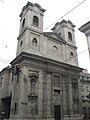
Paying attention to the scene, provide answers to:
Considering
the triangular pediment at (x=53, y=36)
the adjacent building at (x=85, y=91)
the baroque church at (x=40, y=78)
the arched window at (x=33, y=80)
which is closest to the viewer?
the baroque church at (x=40, y=78)

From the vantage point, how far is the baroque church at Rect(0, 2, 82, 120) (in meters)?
19.5

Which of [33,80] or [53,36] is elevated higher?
[53,36]

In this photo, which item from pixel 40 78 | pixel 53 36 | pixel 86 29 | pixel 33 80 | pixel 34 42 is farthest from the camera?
pixel 53 36

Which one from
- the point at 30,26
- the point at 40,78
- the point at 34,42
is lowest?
the point at 40,78

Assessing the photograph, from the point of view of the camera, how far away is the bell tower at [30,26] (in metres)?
22.7

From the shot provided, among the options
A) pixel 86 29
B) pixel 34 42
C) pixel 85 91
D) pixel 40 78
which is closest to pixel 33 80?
pixel 40 78

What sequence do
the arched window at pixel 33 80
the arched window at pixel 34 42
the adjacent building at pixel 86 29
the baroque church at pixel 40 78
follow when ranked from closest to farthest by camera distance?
the adjacent building at pixel 86 29
the baroque church at pixel 40 78
the arched window at pixel 33 80
the arched window at pixel 34 42

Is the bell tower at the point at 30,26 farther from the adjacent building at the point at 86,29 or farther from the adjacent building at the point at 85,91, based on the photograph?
the adjacent building at the point at 85,91

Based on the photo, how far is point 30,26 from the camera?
23.9m

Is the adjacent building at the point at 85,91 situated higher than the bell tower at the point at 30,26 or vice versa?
the bell tower at the point at 30,26

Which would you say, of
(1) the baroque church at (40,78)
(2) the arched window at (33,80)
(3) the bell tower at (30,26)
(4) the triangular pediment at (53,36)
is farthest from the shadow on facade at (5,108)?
(4) the triangular pediment at (53,36)

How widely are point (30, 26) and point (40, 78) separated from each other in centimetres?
915

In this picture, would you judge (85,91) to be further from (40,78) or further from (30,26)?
(30,26)

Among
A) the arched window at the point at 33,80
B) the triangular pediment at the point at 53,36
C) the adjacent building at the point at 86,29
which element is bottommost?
the arched window at the point at 33,80
